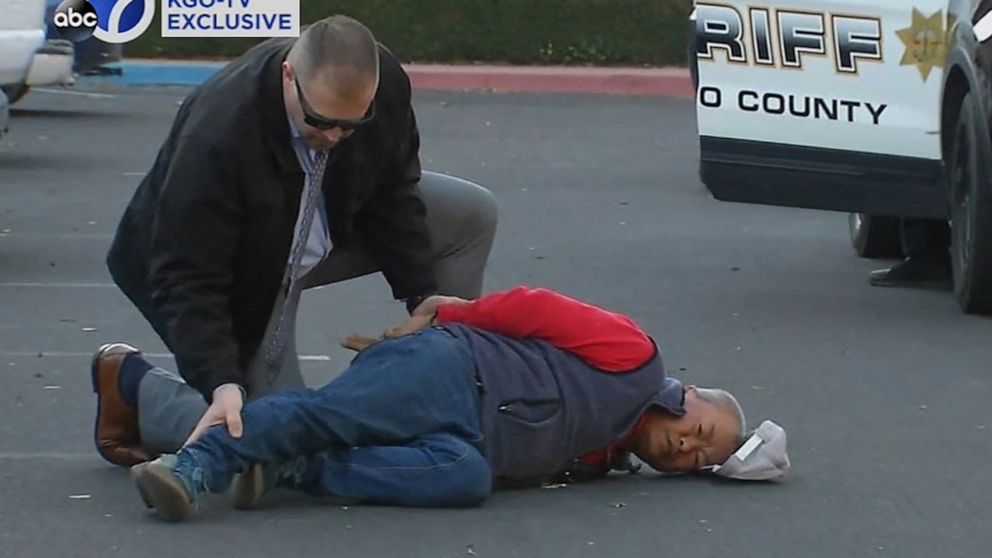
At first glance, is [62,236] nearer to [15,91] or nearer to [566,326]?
[15,91]

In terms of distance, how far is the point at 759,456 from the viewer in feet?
17.9

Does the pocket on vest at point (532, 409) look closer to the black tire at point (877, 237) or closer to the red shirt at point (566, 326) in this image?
the red shirt at point (566, 326)

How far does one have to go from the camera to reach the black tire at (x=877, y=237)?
9.94m

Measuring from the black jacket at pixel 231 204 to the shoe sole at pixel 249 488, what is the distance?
0.21 metres

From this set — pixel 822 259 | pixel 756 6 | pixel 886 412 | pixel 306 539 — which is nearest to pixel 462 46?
pixel 822 259

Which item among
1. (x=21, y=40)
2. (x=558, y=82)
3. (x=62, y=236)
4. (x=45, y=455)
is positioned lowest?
(x=558, y=82)

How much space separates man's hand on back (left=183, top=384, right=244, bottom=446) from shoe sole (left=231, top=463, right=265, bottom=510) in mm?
141

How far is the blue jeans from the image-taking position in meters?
5.06

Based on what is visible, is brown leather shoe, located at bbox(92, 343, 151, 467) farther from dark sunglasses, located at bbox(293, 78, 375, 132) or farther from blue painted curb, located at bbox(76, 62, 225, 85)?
blue painted curb, located at bbox(76, 62, 225, 85)

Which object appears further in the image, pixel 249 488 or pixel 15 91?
pixel 15 91

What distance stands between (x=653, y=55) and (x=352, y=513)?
17.4 m

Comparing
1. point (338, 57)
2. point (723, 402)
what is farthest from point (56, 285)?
point (338, 57)

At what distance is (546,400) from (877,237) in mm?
5061

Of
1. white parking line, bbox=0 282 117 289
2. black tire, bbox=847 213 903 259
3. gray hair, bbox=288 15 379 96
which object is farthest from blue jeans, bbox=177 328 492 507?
black tire, bbox=847 213 903 259
